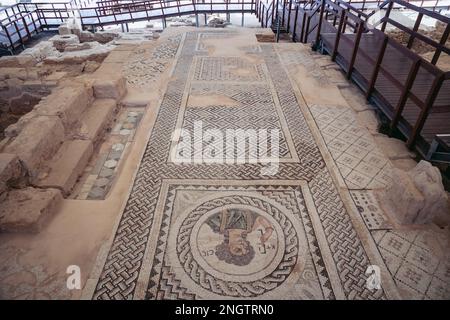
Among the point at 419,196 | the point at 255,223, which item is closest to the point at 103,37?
the point at 255,223

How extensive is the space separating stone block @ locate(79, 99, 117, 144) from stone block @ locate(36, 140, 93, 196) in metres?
0.18

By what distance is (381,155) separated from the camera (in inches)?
127

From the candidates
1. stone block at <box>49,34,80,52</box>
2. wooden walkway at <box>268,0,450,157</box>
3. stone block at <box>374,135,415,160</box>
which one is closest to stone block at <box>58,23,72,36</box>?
stone block at <box>49,34,80,52</box>

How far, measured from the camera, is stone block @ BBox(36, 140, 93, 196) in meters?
2.76

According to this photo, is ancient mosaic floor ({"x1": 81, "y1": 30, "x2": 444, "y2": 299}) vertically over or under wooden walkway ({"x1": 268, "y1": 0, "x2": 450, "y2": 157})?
under

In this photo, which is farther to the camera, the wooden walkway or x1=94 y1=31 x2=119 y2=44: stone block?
x1=94 y1=31 x2=119 y2=44: stone block

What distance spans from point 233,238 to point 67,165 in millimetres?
1799

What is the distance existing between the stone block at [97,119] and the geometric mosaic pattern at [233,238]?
29.0 inches

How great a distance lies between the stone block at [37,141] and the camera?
269 centimetres

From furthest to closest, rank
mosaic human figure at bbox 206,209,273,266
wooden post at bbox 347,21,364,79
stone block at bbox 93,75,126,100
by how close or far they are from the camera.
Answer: wooden post at bbox 347,21,364,79, stone block at bbox 93,75,126,100, mosaic human figure at bbox 206,209,273,266

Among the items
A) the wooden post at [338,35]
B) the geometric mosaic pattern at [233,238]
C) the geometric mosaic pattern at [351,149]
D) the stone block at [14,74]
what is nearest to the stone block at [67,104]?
the geometric mosaic pattern at [233,238]

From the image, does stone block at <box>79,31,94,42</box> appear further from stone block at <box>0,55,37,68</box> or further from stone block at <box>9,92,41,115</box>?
stone block at <box>9,92,41,115</box>

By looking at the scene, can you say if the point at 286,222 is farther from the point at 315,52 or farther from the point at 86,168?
the point at 315,52
